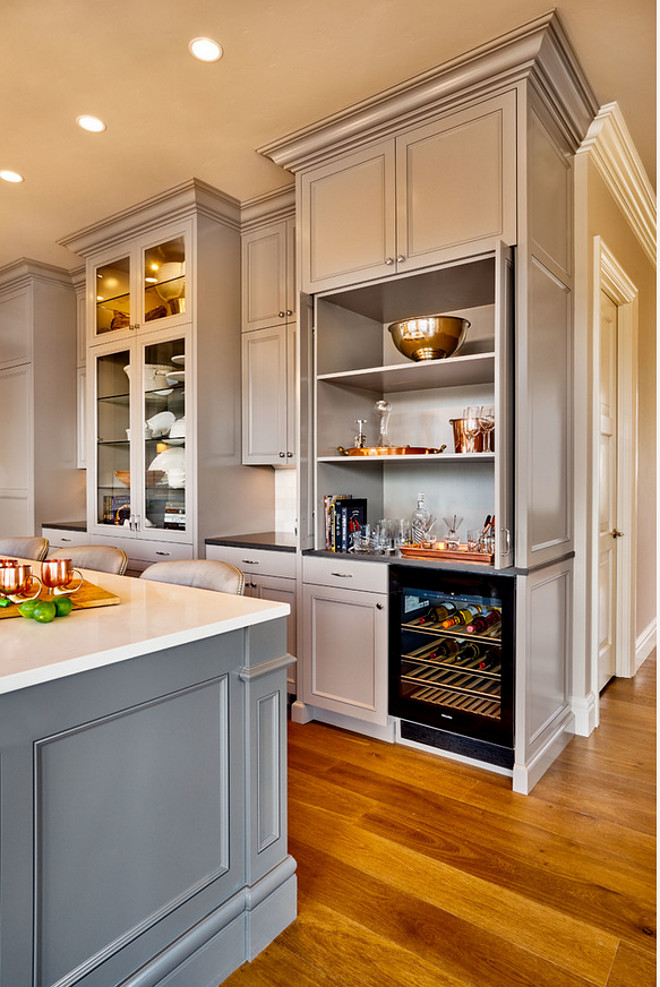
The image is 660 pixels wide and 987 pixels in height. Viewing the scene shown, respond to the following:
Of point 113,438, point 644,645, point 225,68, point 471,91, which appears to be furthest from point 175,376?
point 644,645

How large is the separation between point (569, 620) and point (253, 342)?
2.31 meters

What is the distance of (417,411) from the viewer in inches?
128

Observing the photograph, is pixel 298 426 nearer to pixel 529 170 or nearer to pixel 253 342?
pixel 253 342

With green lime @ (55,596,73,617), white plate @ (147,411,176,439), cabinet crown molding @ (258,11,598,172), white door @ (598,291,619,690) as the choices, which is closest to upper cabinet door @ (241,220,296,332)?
cabinet crown molding @ (258,11,598,172)

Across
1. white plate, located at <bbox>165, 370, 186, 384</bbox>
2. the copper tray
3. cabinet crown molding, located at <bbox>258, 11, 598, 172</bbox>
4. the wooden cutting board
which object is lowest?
the wooden cutting board

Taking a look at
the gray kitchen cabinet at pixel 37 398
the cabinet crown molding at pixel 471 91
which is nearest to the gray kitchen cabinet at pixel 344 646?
the cabinet crown molding at pixel 471 91

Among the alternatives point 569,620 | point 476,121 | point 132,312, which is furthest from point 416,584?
point 132,312

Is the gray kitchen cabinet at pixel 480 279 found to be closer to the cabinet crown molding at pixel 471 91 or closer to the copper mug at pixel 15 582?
the cabinet crown molding at pixel 471 91

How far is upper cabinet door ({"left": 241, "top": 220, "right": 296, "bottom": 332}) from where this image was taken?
3.45m

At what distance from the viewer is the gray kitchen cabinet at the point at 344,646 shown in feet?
8.91

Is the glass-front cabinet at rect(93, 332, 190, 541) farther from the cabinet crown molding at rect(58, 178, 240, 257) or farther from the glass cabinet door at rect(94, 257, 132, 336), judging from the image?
the cabinet crown molding at rect(58, 178, 240, 257)

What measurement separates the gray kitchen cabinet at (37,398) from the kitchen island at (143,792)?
11.0ft

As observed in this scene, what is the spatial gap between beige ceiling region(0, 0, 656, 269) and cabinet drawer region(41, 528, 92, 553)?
2188mm

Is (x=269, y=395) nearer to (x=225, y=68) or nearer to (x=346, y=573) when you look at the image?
(x=346, y=573)
